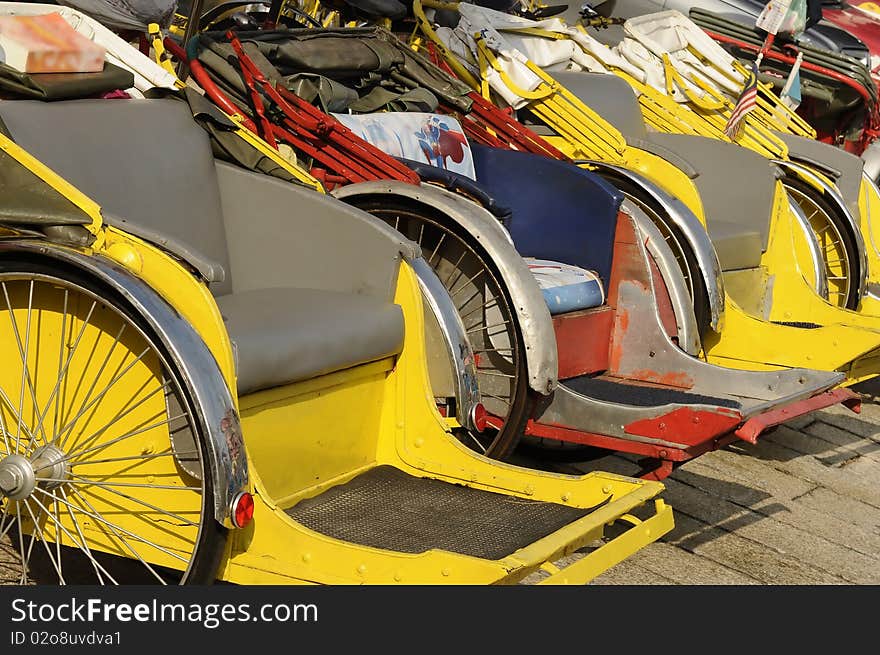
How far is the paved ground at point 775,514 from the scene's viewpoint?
3604 mm

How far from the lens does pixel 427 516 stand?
299 cm

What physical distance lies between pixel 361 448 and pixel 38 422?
→ 847mm

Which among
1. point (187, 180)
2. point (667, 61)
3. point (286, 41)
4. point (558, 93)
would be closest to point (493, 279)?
point (187, 180)

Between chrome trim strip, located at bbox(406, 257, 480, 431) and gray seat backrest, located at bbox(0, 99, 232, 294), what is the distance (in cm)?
56

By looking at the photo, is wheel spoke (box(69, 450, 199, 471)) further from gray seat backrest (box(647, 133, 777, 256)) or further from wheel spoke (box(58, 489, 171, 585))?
gray seat backrest (box(647, 133, 777, 256))

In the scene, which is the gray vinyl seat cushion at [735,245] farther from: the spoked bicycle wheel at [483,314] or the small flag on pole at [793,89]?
the small flag on pole at [793,89]

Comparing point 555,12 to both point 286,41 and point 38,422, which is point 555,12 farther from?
point 38,422

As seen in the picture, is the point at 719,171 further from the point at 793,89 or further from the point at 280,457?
the point at 280,457

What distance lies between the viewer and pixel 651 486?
9.87 feet

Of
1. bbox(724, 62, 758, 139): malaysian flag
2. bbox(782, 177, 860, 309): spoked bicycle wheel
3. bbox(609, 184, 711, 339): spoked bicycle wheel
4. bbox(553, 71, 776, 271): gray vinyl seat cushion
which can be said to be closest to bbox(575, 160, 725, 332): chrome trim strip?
bbox(609, 184, 711, 339): spoked bicycle wheel

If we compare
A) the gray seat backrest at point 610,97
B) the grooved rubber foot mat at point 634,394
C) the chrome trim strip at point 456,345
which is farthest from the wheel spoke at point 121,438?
the gray seat backrest at point 610,97

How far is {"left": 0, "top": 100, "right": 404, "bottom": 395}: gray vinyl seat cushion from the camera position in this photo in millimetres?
2992

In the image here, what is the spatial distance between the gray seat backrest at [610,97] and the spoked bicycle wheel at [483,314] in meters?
2.08

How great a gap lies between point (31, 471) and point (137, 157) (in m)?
1.02
